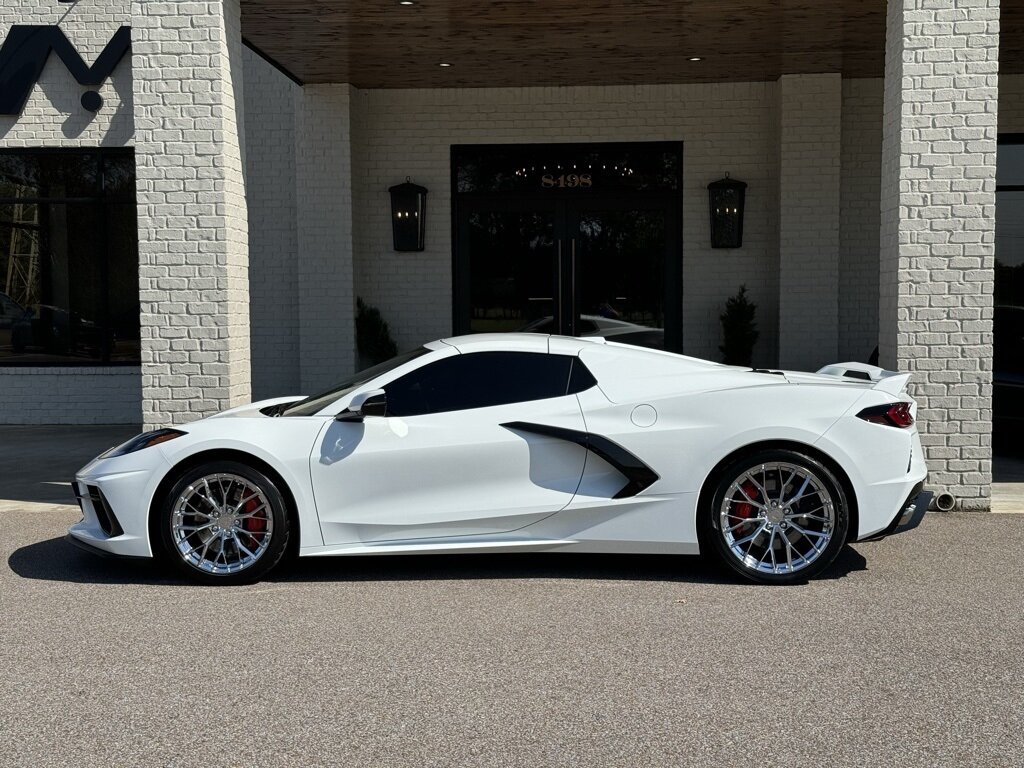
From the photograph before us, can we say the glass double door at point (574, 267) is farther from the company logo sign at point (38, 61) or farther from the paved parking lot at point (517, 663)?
the paved parking lot at point (517, 663)

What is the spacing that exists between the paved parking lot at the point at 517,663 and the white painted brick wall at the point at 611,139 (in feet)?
23.7

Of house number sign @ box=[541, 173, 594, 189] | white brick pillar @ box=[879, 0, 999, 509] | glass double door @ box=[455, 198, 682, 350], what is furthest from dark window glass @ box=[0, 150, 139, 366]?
white brick pillar @ box=[879, 0, 999, 509]

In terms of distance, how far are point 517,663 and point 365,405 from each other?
6.46ft

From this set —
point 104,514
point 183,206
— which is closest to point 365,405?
point 104,514

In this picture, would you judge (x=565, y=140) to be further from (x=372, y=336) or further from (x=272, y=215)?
(x=272, y=215)

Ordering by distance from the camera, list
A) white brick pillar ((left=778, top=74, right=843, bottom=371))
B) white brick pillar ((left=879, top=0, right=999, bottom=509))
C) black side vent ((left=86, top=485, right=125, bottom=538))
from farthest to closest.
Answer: white brick pillar ((left=778, top=74, right=843, bottom=371)) < white brick pillar ((left=879, top=0, right=999, bottom=509)) < black side vent ((left=86, top=485, right=125, bottom=538))

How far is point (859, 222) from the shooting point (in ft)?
45.2

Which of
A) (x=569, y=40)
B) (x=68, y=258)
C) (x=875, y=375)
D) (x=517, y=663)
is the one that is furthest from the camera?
(x=68, y=258)

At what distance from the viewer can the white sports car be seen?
6.27 metres

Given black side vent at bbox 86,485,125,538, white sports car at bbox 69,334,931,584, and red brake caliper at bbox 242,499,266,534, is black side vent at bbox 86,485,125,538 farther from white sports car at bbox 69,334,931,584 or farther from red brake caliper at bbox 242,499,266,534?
red brake caliper at bbox 242,499,266,534

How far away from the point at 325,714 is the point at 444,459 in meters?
2.20

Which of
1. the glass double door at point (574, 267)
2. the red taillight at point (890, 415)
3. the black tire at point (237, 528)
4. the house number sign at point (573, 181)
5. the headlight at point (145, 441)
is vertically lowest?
the black tire at point (237, 528)

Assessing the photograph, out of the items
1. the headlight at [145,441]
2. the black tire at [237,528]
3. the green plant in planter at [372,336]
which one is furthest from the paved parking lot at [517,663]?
the green plant in planter at [372,336]

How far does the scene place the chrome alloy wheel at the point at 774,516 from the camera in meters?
6.26
